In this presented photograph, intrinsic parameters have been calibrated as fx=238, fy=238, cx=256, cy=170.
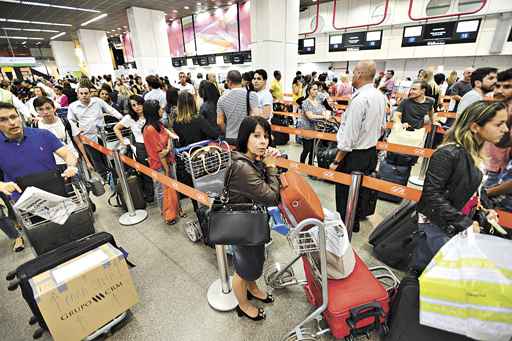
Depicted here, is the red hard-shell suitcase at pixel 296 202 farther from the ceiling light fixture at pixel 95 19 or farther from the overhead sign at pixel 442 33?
the ceiling light fixture at pixel 95 19

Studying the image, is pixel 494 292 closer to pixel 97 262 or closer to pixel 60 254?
pixel 97 262

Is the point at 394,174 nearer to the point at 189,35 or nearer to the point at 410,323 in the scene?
the point at 410,323

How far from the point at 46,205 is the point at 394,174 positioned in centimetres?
410

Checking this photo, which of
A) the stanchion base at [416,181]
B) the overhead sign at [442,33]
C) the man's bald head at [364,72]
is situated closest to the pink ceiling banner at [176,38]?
the overhead sign at [442,33]

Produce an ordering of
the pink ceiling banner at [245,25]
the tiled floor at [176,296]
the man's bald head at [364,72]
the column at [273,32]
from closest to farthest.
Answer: the tiled floor at [176,296]
the man's bald head at [364,72]
the column at [273,32]
the pink ceiling banner at [245,25]

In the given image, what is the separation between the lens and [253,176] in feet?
4.75

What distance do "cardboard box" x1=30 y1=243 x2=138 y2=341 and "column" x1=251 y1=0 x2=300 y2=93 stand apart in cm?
773

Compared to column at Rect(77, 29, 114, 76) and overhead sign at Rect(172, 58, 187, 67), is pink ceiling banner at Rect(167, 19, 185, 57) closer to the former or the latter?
overhead sign at Rect(172, 58, 187, 67)

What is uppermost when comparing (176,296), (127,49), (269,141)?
(127,49)

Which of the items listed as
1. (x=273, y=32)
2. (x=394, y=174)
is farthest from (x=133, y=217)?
(x=273, y=32)

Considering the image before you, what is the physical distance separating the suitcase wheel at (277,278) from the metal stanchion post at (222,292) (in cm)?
37

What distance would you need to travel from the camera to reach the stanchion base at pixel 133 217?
3465mm

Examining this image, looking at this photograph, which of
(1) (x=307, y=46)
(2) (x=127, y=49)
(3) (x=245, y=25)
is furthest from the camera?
(2) (x=127, y=49)

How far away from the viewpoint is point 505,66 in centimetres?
909
